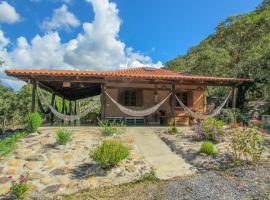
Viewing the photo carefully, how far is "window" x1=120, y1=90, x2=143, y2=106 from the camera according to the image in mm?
11789

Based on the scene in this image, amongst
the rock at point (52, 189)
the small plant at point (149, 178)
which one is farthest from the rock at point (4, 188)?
the small plant at point (149, 178)

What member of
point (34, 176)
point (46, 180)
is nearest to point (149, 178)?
point (46, 180)

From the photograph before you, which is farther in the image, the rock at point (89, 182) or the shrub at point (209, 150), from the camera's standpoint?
the shrub at point (209, 150)

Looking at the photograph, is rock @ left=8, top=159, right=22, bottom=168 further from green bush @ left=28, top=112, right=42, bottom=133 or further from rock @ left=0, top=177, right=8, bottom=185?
green bush @ left=28, top=112, right=42, bottom=133

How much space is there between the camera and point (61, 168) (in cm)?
575

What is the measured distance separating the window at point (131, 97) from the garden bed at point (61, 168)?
450 centimetres

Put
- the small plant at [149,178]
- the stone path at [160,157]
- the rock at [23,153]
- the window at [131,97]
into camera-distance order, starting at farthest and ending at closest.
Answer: the window at [131,97], the rock at [23,153], the stone path at [160,157], the small plant at [149,178]

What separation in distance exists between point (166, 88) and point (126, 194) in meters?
8.01

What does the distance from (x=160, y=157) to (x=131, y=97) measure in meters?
5.83

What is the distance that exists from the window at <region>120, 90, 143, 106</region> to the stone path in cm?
301

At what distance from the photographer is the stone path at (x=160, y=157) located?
547 cm

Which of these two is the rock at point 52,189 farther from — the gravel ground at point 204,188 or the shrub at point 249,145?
the shrub at point 249,145

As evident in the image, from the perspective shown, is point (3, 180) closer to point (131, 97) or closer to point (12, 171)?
point (12, 171)

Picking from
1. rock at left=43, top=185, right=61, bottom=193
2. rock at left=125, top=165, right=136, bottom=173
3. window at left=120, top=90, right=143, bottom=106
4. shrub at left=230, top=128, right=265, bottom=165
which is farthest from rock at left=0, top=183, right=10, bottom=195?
window at left=120, top=90, right=143, bottom=106
